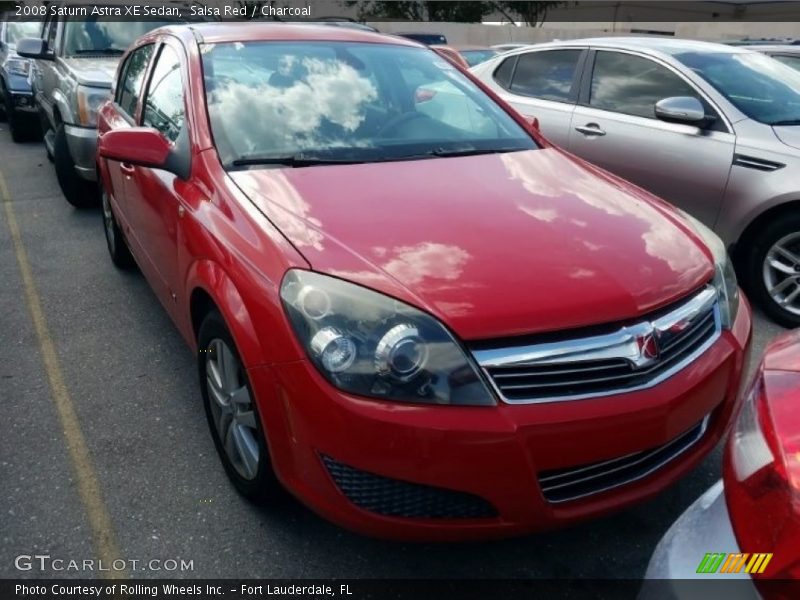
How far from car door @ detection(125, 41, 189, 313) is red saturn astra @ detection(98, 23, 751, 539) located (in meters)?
0.03

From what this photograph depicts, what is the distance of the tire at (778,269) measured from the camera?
4051 millimetres

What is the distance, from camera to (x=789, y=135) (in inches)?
165

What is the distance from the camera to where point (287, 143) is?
109 inches

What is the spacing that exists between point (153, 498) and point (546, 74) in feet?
15.0

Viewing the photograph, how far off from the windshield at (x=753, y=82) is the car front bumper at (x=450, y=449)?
122 inches

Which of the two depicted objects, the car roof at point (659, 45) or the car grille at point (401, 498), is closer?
the car grille at point (401, 498)

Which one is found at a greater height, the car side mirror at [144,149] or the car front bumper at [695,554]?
the car side mirror at [144,149]

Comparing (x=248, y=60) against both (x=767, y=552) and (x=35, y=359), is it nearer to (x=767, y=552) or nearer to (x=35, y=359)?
(x=35, y=359)

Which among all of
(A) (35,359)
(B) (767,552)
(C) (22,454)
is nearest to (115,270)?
(A) (35,359)

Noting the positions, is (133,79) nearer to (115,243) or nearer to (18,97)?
(115,243)

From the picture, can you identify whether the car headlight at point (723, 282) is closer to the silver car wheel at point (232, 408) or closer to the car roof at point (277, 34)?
the silver car wheel at point (232, 408)

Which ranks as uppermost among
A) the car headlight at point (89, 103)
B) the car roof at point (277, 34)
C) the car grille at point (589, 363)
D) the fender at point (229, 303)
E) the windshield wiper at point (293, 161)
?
the car roof at point (277, 34)

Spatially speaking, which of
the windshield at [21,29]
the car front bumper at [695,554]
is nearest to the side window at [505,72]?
the car front bumper at [695,554]

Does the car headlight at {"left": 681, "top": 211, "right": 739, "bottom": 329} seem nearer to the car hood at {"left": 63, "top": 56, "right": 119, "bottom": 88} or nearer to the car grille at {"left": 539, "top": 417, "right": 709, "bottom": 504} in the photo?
the car grille at {"left": 539, "top": 417, "right": 709, "bottom": 504}
